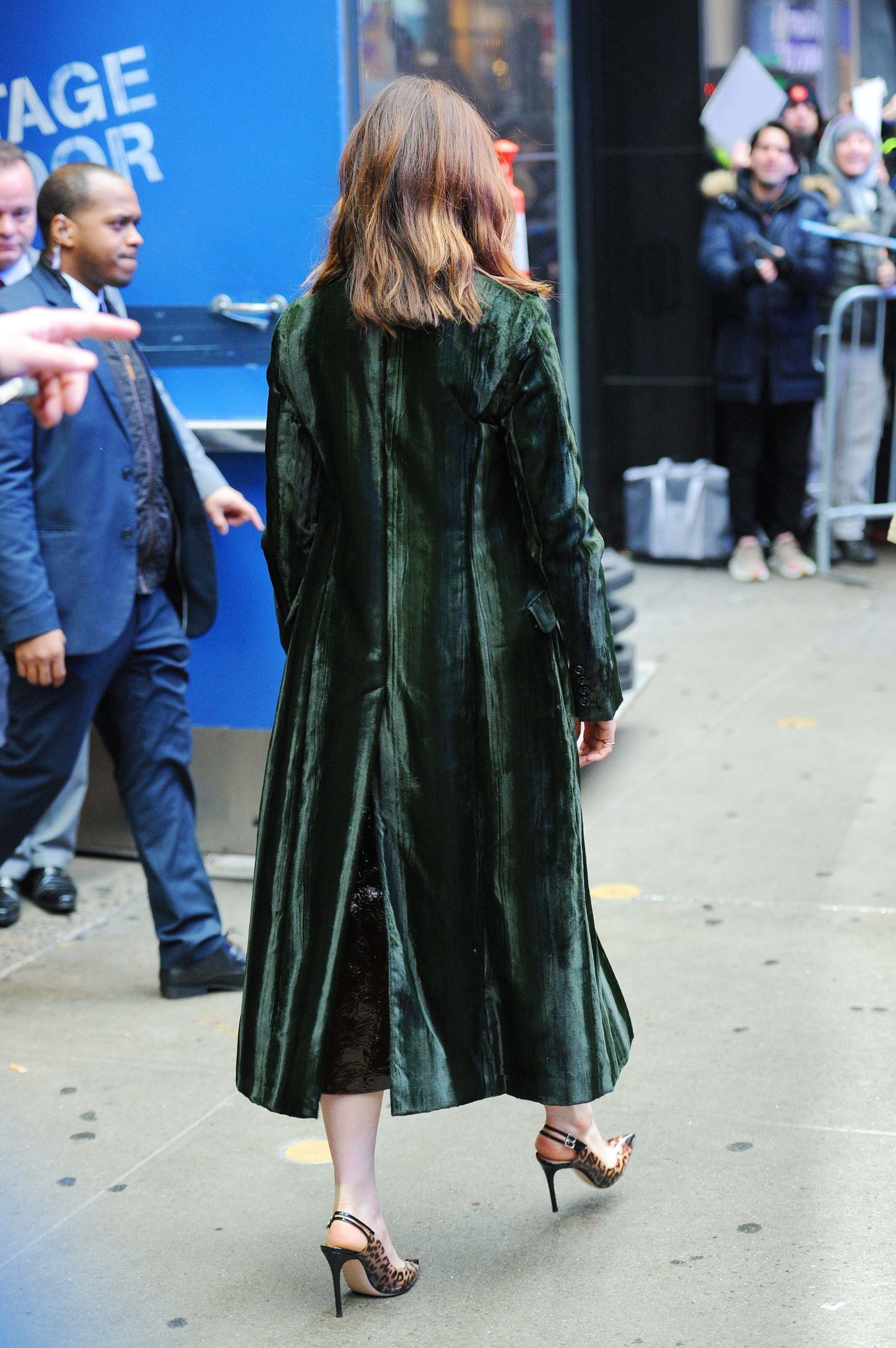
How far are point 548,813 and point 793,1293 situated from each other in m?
0.85

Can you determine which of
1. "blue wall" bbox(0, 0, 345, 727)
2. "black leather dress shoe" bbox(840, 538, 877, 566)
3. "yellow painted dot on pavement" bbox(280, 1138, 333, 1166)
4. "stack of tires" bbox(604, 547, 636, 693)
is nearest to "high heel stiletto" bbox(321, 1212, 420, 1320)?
"yellow painted dot on pavement" bbox(280, 1138, 333, 1166)

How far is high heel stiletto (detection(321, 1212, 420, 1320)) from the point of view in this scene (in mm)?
2686

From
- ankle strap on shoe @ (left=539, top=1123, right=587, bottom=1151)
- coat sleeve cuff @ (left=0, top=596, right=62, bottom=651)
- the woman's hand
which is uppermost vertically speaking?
the woman's hand

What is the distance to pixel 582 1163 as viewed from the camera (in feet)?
9.66

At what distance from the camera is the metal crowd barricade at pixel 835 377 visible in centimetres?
824

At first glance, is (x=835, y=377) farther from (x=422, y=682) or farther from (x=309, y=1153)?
(x=422, y=682)

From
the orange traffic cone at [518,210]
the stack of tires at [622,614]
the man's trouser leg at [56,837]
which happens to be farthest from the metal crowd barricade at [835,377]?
the man's trouser leg at [56,837]

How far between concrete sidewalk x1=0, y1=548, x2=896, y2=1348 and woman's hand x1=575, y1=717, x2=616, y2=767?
84 cm

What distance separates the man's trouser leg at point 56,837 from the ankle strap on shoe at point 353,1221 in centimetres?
223

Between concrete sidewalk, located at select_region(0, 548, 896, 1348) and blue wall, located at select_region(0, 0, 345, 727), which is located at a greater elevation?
blue wall, located at select_region(0, 0, 345, 727)

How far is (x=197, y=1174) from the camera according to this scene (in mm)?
3229

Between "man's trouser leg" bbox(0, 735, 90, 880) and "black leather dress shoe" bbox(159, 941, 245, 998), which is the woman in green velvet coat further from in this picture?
"man's trouser leg" bbox(0, 735, 90, 880)

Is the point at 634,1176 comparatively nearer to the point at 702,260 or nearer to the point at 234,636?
the point at 234,636

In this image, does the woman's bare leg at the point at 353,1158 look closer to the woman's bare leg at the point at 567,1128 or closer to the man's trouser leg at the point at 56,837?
the woman's bare leg at the point at 567,1128
